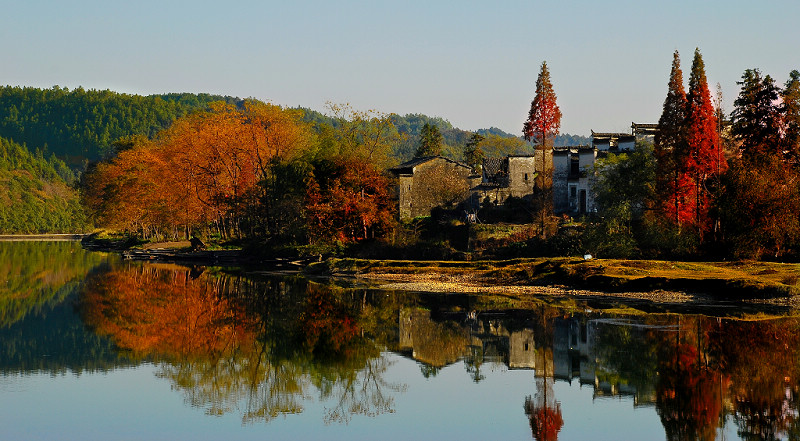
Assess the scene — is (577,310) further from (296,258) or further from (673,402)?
(296,258)

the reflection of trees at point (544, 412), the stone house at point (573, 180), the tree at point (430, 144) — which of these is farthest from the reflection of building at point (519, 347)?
the tree at point (430, 144)

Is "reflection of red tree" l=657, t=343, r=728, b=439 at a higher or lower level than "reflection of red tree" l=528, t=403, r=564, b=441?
higher

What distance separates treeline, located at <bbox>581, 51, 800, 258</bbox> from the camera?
167ft

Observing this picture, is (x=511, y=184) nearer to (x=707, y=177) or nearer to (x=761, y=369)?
(x=707, y=177)

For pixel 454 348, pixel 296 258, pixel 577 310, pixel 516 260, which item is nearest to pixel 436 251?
pixel 516 260

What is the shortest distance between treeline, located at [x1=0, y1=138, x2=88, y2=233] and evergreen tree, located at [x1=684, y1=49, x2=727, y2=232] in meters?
151

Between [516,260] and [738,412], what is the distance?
116 feet

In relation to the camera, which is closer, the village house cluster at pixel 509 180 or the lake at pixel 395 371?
the lake at pixel 395 371

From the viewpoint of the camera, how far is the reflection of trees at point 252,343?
25.3 m

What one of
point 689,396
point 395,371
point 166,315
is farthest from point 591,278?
point 689,396

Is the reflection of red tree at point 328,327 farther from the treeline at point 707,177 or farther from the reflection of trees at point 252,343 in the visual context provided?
the treeline at point 707,177

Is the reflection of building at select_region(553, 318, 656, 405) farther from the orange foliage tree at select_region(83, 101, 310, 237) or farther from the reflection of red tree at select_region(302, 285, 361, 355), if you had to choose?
the orange foliage tree at select_region(83, 101, 310, 237)

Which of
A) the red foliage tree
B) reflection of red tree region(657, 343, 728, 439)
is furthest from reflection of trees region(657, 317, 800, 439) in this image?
the red foliage tree

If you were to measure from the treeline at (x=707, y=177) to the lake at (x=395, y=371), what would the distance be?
13124 mm
